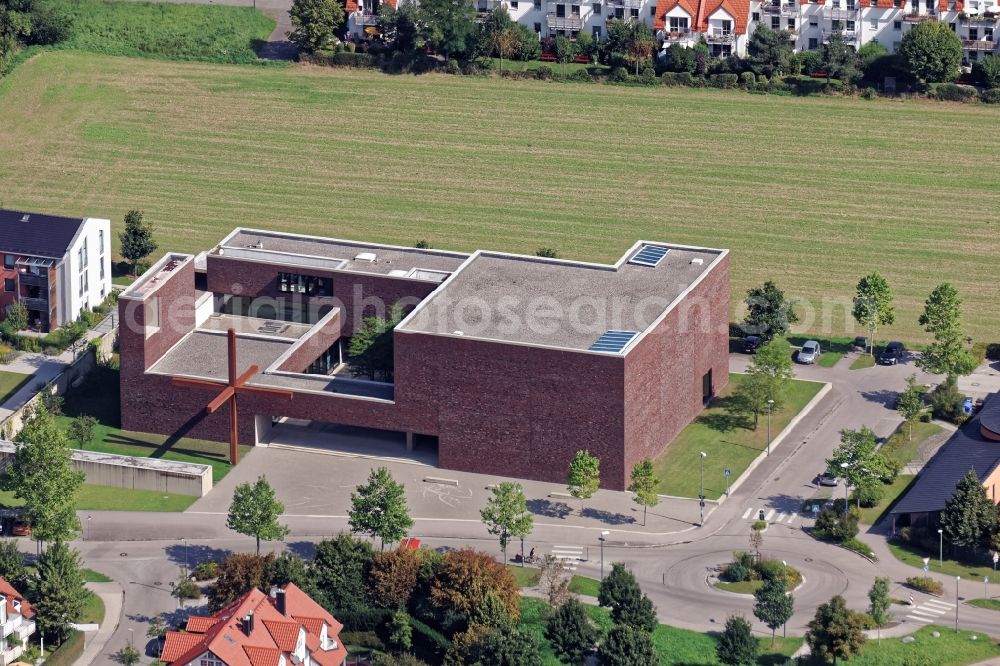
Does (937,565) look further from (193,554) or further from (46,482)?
(46,482)

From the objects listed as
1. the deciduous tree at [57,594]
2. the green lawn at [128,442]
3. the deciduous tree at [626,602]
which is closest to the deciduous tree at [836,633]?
the deciduous tree at [626,602]

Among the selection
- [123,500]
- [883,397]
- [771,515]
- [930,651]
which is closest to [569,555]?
[771,515]

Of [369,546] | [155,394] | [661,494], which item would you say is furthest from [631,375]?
[155,394]

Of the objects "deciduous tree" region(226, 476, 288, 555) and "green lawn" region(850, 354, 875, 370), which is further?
"green lawn" region(850, 354, 875, 370)

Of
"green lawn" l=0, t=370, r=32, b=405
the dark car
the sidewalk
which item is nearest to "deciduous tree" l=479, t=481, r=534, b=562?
the sidewalk

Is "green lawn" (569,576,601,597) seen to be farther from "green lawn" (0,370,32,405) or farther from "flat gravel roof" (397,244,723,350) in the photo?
"green lawn" (0,370,32,405)

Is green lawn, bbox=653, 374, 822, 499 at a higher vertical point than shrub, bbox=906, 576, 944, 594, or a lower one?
higher

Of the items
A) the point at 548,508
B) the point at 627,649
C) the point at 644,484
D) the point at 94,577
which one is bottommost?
the point at 627,649
